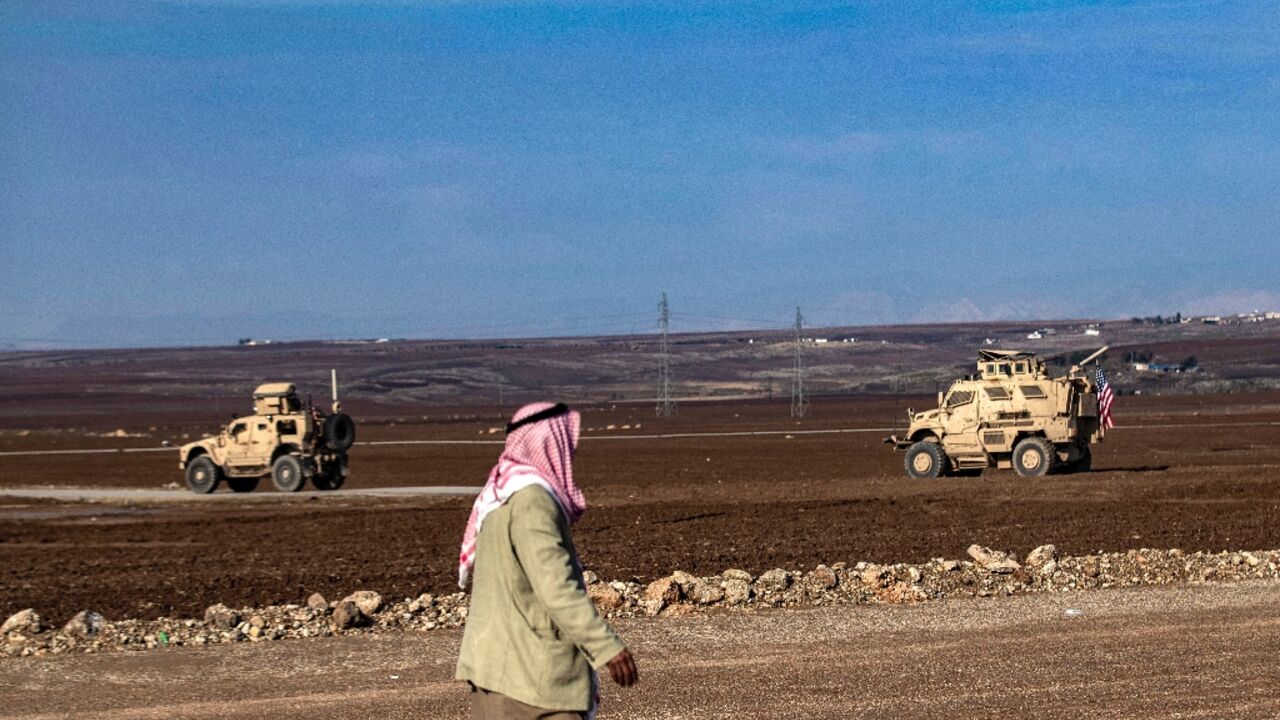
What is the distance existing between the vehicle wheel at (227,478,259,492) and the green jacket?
3427 centimetres

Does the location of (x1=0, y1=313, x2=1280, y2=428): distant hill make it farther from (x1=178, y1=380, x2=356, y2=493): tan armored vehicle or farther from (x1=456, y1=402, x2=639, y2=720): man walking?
(x1=456, y1=402, x2=639, y2=720): man walking

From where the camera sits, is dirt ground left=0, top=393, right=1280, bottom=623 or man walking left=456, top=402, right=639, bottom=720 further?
Answer: dirt ground left=0, top=393, right=1280, bottom=623

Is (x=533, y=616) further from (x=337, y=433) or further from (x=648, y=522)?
(x=337, y=433)

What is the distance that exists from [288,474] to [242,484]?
86.3 inches

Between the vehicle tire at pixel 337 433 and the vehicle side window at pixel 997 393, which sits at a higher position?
the vehicle side window at pixel 997 393

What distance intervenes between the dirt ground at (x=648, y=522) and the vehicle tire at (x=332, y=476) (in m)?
1.42

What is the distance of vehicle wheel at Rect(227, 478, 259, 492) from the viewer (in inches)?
1578

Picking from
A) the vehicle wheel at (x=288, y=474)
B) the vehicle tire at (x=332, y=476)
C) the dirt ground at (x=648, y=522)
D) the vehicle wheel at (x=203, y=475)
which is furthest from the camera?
the vehicle wheel at (x=203, y=475)

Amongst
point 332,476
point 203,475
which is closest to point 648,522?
point 332,476

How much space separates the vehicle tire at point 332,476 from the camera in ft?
127

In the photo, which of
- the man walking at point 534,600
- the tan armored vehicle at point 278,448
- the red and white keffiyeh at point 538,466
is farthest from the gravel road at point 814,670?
the tan armored vehicle at point 278,448

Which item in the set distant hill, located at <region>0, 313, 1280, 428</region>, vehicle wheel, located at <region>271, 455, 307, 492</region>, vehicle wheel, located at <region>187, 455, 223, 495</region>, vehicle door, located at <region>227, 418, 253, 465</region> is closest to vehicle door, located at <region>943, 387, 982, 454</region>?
vehicle wheel, located at <region>271, 455, 307, 492</region>

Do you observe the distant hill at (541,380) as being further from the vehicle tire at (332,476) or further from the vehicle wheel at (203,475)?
the vehicle tire at (332,476)

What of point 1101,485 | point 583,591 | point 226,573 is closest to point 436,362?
point 1101,485
